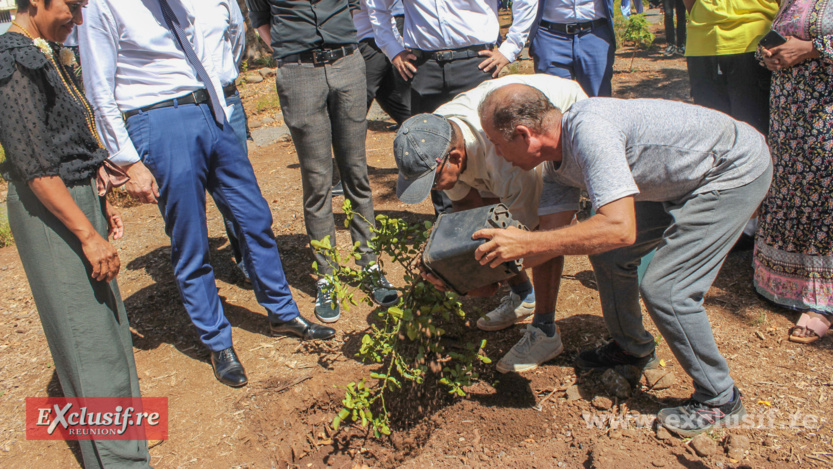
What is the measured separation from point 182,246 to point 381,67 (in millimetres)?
2299

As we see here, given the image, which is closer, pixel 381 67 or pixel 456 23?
pixel 456 23

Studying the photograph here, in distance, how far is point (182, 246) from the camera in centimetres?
260

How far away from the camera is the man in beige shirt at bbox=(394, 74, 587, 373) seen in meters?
2.25

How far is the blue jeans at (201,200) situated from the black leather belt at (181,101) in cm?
2

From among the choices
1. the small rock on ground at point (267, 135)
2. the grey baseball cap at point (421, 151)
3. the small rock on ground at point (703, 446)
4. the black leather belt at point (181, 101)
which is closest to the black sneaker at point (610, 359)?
the small rock on ground at point (703, 446)

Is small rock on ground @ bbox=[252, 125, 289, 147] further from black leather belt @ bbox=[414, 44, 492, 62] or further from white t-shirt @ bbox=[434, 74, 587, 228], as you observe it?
white t-shirt @ bbox=[434, 74, 587, 228]

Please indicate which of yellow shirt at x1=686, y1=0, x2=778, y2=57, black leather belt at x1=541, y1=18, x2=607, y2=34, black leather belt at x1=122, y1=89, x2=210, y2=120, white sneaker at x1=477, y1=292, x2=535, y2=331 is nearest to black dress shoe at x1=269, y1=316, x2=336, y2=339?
white sneaker at x1=477, y1=292, x2=535, y2=331

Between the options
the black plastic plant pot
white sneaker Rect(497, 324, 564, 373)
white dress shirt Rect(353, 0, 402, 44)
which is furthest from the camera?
white dress shirt Rect(353, 0, 402, 44)

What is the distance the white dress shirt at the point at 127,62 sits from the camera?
90.0 inches

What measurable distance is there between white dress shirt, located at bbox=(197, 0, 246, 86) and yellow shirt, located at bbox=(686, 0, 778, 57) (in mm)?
2603

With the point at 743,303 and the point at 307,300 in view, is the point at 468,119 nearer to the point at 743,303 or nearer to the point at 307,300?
Answer: the point at 307,300

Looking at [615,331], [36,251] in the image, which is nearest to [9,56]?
[36,251]

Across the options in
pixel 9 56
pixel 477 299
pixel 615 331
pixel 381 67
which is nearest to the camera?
pixel 9 56

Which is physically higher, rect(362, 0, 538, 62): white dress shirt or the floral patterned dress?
Result: rect(362, 0, 538, 62): white dress shirt
